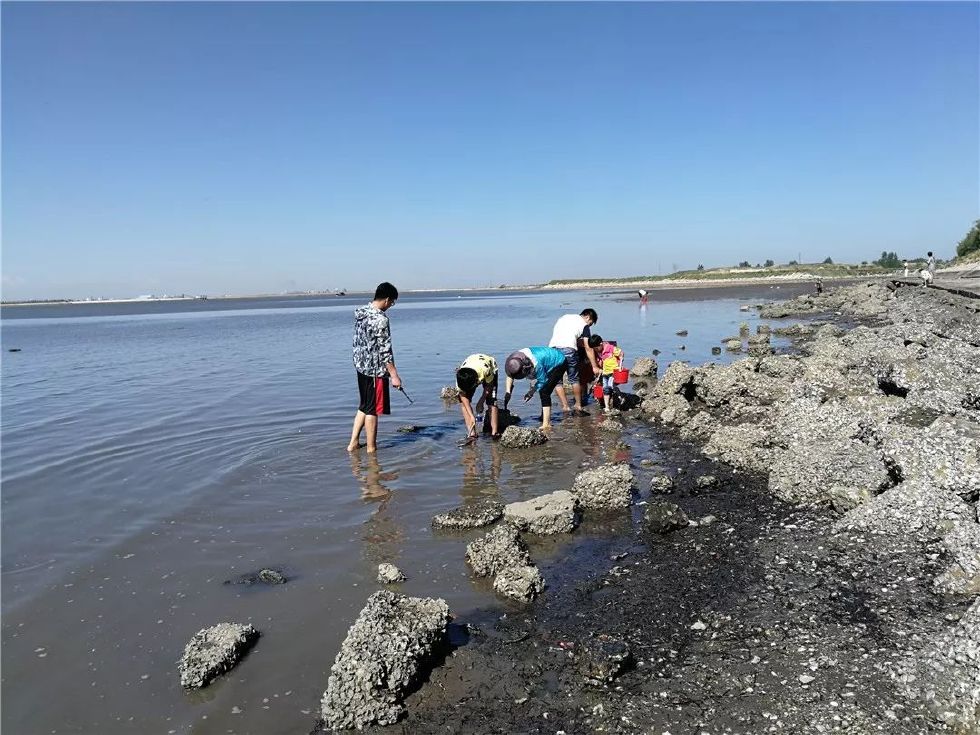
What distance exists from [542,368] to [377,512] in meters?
4.43

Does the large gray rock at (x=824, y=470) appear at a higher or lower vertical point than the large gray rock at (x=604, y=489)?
higher

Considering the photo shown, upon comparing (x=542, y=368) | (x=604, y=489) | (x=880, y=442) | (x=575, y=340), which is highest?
(x=575, y=340)

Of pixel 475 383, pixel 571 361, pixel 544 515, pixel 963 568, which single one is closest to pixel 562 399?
pixel 571 361

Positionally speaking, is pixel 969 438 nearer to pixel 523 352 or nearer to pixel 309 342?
pixel 523 352

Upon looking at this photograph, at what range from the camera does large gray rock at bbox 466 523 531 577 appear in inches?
207

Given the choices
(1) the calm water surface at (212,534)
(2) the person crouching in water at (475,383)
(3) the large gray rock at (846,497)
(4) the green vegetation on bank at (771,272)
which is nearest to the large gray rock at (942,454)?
(3) the large gray rock at (846,497)

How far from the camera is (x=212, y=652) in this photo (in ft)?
13.6

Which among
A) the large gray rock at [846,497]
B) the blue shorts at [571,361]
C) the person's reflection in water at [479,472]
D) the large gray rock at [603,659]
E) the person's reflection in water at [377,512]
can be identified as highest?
the blue shorts at [571,361]

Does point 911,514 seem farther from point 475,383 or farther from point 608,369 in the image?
point 608,369

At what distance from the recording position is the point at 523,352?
10.4 metres

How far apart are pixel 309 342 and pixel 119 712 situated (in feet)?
91.5

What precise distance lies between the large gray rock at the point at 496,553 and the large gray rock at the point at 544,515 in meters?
0.51

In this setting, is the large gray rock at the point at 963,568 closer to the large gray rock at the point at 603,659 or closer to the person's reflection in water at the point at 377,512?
the large gray rock at the point at 603,659

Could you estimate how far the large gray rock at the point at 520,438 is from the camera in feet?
30.6
